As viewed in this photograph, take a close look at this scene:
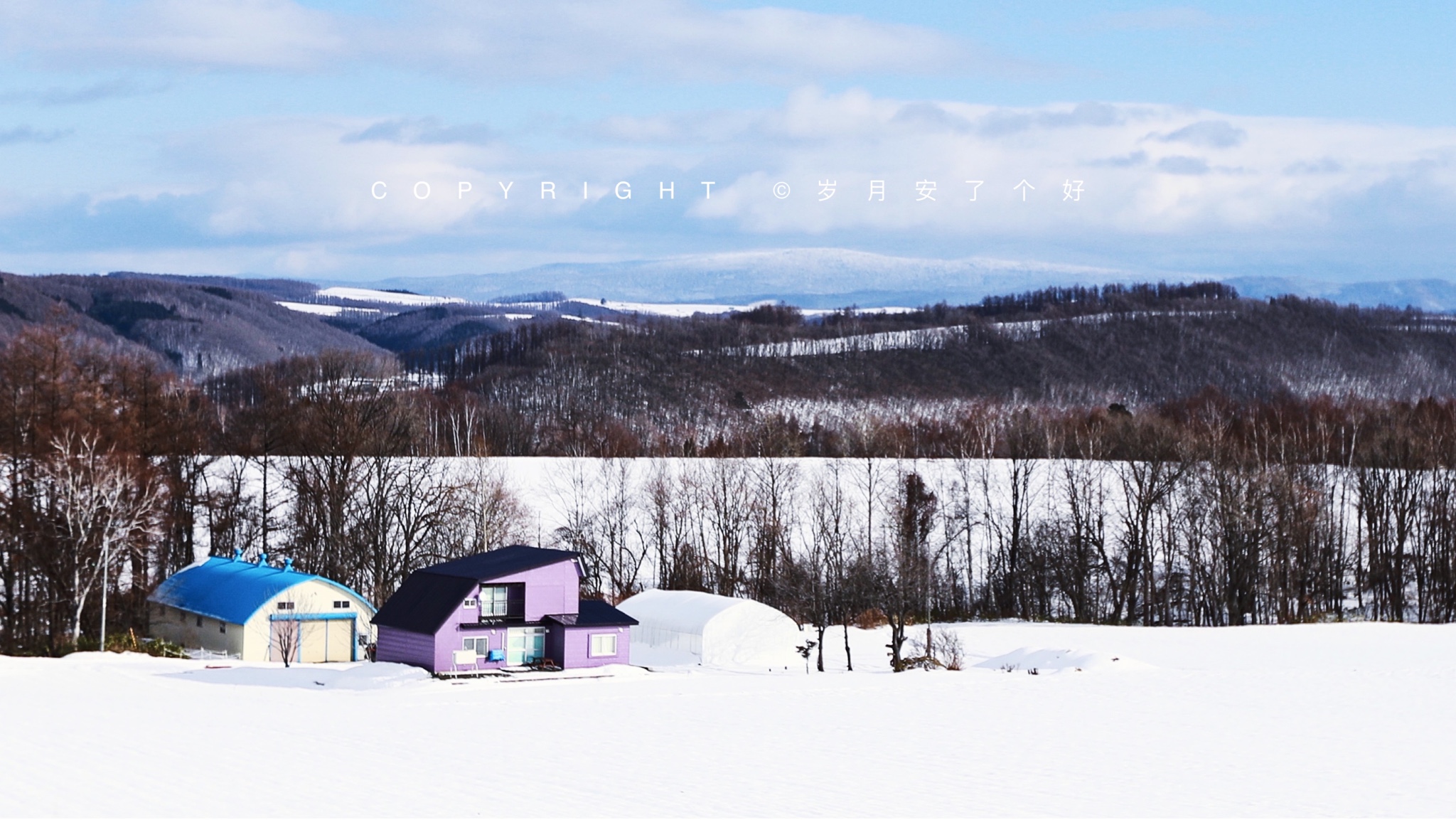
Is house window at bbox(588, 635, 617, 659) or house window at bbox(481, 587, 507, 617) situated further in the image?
house window at bbox(588, 635, 617, 659)

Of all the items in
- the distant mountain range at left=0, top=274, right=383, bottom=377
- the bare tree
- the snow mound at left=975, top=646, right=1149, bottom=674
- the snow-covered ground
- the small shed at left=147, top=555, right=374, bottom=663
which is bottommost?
the snow mound at left=975, top=646, right=1149, bottom=674

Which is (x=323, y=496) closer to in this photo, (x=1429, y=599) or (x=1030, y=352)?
(x=1429, y=599)

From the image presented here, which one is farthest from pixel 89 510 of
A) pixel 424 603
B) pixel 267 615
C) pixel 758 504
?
pixel 758 504

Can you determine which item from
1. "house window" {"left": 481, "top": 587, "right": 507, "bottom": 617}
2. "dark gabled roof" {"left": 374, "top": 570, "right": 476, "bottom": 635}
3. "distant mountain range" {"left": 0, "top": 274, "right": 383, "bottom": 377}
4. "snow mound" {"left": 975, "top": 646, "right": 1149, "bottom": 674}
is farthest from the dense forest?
"distant mountain range" {"left": 0, "top": 274, "right": 383, "bottom": 377}

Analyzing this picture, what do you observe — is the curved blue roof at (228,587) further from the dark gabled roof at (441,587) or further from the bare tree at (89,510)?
the dark gabled roof at (441,587)

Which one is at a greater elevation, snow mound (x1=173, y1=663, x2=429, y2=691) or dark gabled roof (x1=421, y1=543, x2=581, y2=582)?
dark gabled roof (x1=421, y1=543, x2=581, y2=582)

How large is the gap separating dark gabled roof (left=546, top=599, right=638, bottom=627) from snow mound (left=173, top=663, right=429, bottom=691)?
140 inches

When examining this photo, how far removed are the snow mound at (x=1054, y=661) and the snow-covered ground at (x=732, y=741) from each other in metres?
0.19

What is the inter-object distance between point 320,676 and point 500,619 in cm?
429

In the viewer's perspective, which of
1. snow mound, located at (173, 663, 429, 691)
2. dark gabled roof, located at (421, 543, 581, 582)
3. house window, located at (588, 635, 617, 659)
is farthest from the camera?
house window, located at (588, 635, 617, 659)

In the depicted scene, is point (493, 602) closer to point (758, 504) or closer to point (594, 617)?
point (594, 617)

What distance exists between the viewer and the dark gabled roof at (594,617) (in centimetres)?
3145

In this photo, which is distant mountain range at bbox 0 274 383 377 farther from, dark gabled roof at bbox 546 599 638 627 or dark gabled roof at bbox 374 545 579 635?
dark gabled roof at bbox 546 599 638 627

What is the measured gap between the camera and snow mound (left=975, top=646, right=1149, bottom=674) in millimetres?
31844
